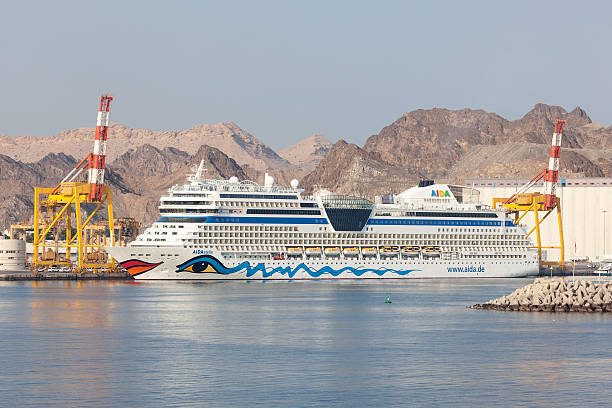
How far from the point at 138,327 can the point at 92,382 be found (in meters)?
21.4

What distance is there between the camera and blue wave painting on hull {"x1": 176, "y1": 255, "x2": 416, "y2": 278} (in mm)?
112062

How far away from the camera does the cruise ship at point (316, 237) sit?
369 ft

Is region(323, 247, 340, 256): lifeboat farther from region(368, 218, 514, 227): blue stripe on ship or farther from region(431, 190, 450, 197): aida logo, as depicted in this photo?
region(431, 190, 450, 197): aida logo

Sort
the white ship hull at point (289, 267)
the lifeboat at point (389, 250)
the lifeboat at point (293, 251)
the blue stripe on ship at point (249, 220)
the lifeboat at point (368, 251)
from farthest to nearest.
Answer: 1. the lifeboat at point (389, 250)
2. the lifeboat at point (368, 251)
3. the lifeboat at point (293, 251)
4. the blue stripe on ship at point (249, 220)
5. the white ship hull at point (289, 267)

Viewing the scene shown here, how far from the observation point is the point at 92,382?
40750 mm

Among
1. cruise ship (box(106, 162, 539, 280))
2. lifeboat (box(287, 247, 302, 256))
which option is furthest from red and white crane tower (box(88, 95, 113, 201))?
lifeboat (box(287, 247, 302, 256))

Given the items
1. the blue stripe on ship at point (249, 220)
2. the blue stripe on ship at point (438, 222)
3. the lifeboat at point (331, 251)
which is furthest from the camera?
the blue stripe on ship at point (438, 222)

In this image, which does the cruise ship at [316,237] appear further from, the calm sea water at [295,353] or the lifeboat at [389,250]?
the calm sea water at [295,353]

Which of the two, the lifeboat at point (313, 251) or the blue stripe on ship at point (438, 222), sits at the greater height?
the blue stripe on ship at point (438, 222)

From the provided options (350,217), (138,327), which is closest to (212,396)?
(138,327)

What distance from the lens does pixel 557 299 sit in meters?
75.1

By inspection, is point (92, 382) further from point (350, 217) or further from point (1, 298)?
point (350, 217)

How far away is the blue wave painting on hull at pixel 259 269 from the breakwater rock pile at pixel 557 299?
41.8 meters

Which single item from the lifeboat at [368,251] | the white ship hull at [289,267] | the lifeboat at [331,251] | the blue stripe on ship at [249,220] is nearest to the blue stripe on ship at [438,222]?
the lifeboat at [368,251]
